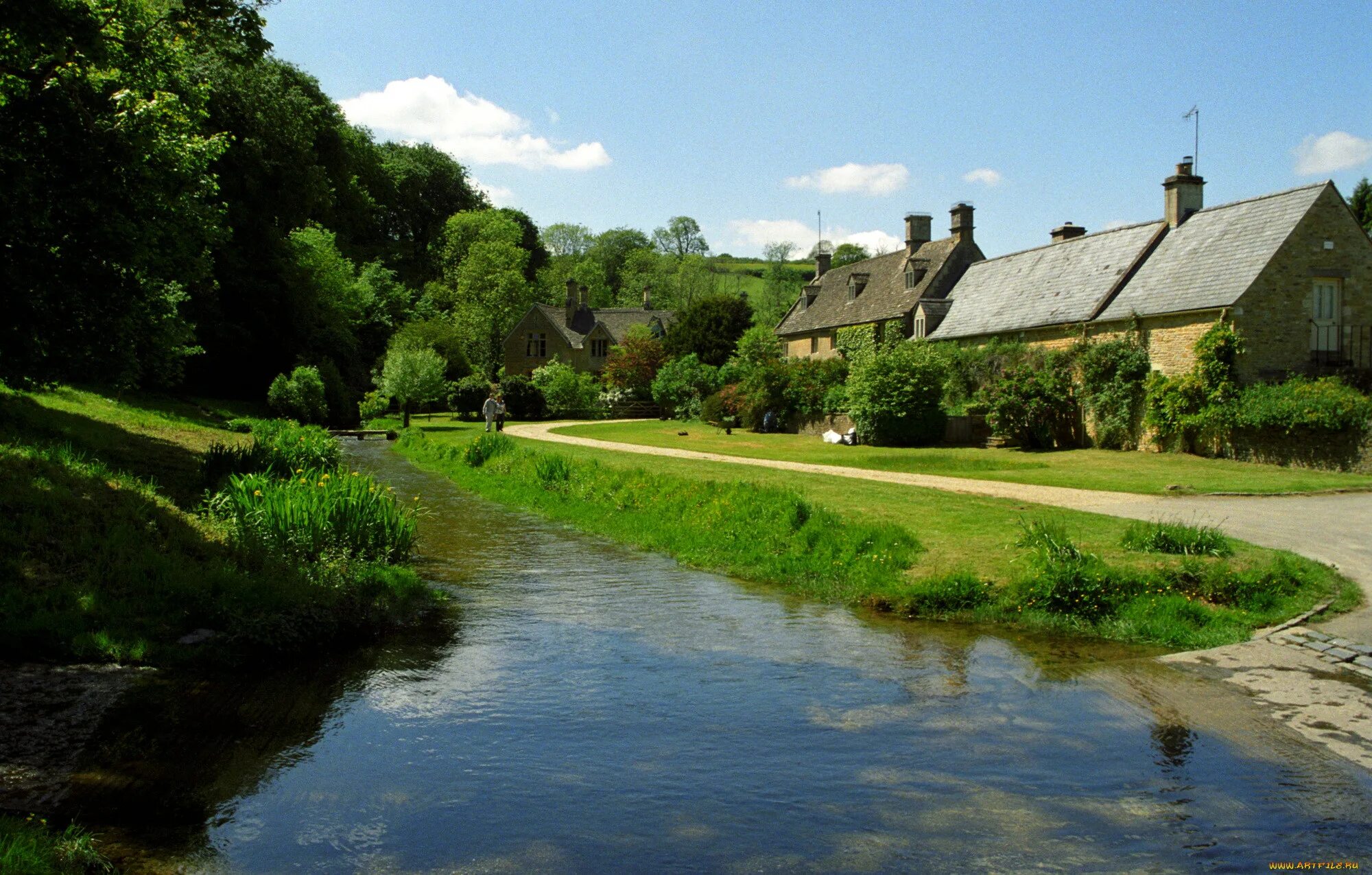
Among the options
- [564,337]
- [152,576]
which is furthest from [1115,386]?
[564,337]

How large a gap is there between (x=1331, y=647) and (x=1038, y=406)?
2515 cm

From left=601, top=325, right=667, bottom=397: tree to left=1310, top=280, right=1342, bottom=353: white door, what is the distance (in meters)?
38.9

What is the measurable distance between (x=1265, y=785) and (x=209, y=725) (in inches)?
305

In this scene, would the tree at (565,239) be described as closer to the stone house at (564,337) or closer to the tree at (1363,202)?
the stone house at (564,337)

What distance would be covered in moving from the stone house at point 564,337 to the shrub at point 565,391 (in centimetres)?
1740

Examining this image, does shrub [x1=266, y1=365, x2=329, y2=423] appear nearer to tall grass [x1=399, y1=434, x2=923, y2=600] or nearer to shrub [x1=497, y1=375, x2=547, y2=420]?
shrub [x1=497, y1=375, x2=547, y2=420]

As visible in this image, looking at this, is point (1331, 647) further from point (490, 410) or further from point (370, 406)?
point (370, 406)

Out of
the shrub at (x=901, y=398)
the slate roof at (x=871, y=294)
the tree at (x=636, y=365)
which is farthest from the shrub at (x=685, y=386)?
the shrub at (x=901, y=398)

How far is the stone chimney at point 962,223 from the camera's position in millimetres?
47781

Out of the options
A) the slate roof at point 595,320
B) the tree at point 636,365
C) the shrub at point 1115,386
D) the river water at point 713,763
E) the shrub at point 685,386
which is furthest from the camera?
the slate roof at point 595,320

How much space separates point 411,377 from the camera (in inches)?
1922

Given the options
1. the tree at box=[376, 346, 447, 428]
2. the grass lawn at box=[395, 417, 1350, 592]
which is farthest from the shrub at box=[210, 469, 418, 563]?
the tree at box=[376, 346, 447, 428]

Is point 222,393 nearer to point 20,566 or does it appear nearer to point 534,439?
point 534,439

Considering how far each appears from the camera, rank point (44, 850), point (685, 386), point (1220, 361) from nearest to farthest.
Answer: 1. point (44, 850)
2. point (1220, 361)
3. point (685, 386)
